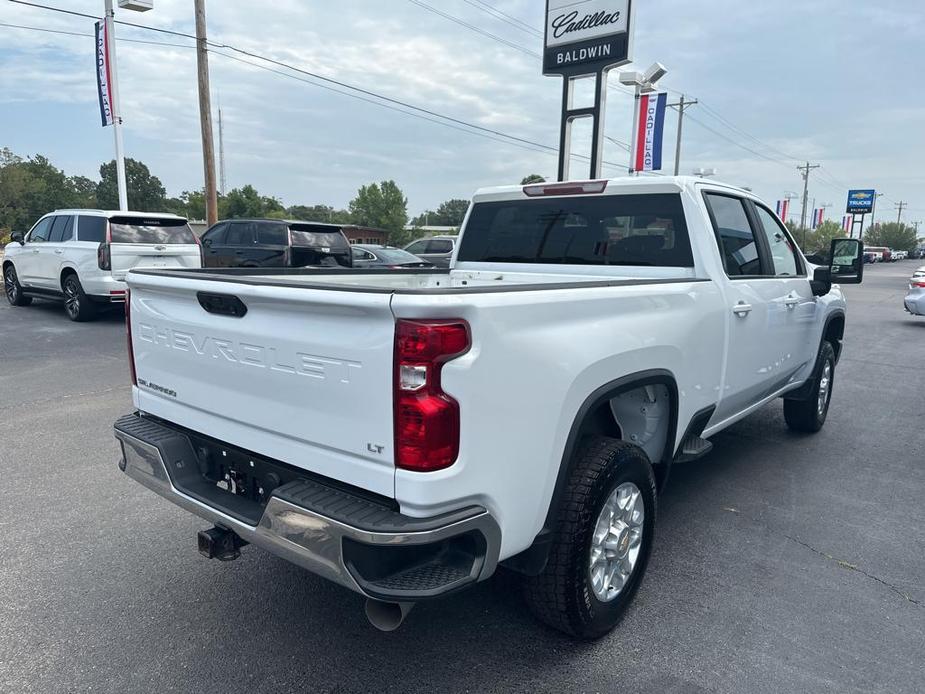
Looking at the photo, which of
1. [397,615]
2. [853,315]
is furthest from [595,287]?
[853,315]

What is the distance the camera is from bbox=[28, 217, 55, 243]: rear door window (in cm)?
1236

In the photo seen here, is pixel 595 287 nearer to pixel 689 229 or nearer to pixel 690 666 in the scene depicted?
pixel 689 229

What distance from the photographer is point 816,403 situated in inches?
227

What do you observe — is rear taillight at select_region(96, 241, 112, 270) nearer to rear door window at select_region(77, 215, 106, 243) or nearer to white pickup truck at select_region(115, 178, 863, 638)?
rear door window at select_region(77, 215, 106, 243)

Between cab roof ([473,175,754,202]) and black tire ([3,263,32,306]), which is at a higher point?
cab roof ([473,175,754,202])

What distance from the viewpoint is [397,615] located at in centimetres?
218

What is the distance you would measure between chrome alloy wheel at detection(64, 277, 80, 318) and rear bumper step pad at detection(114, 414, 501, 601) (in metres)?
10.9

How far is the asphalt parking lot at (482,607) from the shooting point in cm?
259

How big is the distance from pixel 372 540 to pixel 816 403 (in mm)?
5061

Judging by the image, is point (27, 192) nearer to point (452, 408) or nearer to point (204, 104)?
point (204, 104)

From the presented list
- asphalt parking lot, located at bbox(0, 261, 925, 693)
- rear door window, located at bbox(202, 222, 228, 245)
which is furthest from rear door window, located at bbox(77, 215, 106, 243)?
asphalt parking lot, located at bbox(0, 261, 925, 693)

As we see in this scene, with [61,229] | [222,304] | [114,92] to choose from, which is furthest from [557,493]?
[114,92]

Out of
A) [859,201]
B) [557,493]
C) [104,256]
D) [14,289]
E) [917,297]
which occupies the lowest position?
[14,289]

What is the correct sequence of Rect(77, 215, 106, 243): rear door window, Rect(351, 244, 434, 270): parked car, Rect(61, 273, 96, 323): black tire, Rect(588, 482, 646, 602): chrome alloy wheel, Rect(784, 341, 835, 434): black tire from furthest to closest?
Rect(351, 244, 434, 270): parked car
Rect(61, 273, 96, 323): black tire
Rect(77, 215, 106, 243): rear door window
Rect(784, 341, 835, 434): black tire
Rect(588, 482, 646, 602): chrome alloy wheel
